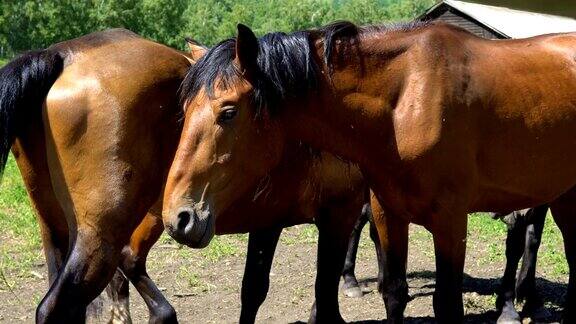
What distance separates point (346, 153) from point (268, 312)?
101 inches

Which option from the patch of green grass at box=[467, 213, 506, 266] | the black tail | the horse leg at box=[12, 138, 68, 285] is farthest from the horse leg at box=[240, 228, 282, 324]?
the patch of green grass at box=[467, 213, 506, 266]

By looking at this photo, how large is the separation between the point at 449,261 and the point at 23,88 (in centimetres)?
230

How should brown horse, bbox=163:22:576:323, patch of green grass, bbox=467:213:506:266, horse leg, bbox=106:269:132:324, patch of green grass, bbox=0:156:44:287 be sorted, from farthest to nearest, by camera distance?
patch of green grass, bbox=467:213:506:266 → patch of green grass, bbox=0:156:44:287 → horse leg, bbox=106:269:132:324 → brown horse, bbox=163:22:576:323

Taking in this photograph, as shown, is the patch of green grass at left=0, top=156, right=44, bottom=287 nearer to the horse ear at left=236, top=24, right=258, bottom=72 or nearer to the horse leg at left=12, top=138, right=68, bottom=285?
the horse leg at left=12, top=138, right=68, bottom=285

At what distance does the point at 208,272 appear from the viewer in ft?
24.4

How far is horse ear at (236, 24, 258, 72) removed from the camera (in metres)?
3.71

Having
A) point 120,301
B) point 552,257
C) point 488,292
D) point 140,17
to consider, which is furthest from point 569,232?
point 140,17

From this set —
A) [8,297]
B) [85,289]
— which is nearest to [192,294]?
[8,297]

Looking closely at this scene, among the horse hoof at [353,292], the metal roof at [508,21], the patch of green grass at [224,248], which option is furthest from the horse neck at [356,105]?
the metal roof at [508,21]

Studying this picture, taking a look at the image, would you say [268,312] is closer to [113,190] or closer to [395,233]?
[395,233]

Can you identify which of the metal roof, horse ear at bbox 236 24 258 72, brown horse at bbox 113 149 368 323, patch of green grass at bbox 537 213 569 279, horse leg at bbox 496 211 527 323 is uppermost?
horse ear at bbox 236 24 258 72

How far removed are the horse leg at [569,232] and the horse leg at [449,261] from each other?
1.42 metres

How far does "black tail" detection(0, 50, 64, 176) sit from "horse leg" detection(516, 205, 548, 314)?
361 centimetres

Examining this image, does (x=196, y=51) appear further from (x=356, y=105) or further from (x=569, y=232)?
(x=569, y=232)
